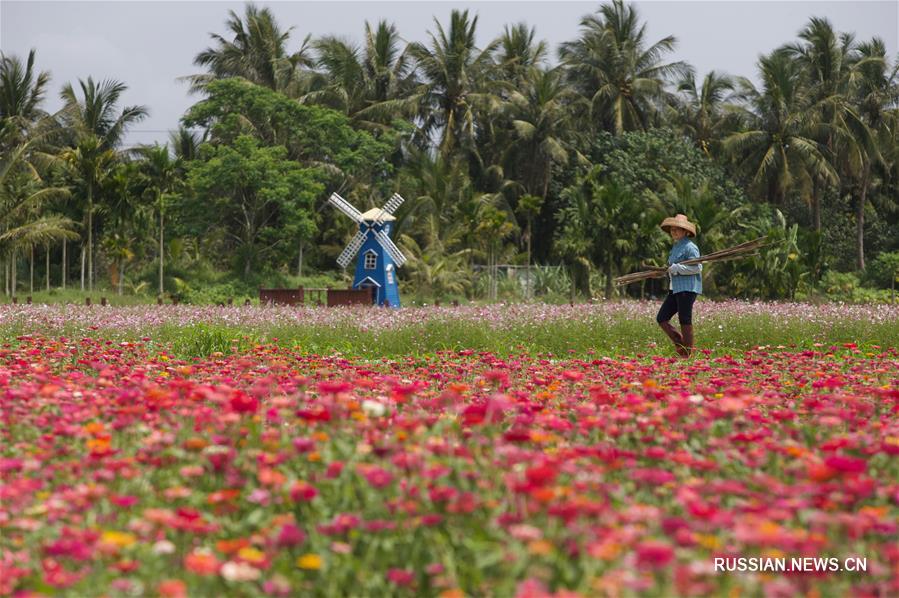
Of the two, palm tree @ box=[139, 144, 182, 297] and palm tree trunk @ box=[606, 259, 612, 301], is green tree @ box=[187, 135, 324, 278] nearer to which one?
palm tree @ box=[139, 144, 182, 297]

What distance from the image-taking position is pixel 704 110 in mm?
45312

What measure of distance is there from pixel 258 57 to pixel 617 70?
14778mm

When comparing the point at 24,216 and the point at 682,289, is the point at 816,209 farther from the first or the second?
the point at 682,289

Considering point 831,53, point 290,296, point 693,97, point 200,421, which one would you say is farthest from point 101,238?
point 200,421

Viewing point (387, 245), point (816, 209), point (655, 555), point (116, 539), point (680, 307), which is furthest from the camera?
point (816, 209)

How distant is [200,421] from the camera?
3455 mm

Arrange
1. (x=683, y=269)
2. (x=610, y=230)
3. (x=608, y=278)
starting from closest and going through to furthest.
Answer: (x=683, y=269) → (x=610, y=230) → (x=608, y=278)

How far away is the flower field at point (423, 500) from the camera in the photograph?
233 cm

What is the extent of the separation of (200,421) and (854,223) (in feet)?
151

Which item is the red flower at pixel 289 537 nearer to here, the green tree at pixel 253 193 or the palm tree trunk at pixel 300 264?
the green tree at pixel 253 193

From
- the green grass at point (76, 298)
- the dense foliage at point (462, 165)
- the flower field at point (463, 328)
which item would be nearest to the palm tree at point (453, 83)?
the dense foliage at point (462, 165)

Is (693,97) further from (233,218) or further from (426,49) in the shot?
(233,218)

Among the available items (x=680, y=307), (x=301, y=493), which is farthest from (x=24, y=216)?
(x=301, y=493)

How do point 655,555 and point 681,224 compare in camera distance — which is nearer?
point 655,555
